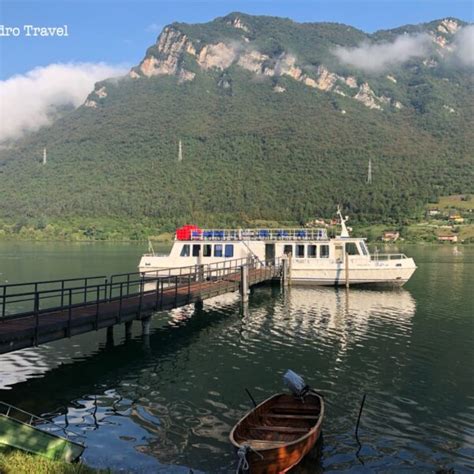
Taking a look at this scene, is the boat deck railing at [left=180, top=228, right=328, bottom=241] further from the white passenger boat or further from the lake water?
the lake water

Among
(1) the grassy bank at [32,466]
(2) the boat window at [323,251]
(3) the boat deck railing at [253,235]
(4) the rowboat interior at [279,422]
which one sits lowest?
(4) the rowboat interior at [279,422]

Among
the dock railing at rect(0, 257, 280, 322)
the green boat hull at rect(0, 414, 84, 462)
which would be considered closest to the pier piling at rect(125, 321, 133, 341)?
the dock railing at rect(0, 257, 280, 322)

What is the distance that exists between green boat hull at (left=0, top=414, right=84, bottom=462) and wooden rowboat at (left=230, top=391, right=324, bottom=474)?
3.60 meters

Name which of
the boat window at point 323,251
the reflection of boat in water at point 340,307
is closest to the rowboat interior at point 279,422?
the reflection of boat in water at point 340,307

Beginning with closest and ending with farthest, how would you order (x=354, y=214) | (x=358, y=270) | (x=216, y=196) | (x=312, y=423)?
(x=312, y=423)
(x=358, y=270)
(x=354, y=214)
(x=216, y=196)

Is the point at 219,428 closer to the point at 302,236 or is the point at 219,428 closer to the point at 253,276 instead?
the point at 253,276

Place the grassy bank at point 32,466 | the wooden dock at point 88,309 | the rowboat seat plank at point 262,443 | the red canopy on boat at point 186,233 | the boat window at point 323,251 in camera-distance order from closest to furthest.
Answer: the grassy bank at point 32,466 < the rowboat seat plank at point 262,443 < the wooden dock at point 88,309 < the boat window at point 323,251 < the red canopy on boat at point 186,233

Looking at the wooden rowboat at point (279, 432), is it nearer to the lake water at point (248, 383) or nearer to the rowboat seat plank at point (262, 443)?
the rowboat seat plank at point (262, 443)

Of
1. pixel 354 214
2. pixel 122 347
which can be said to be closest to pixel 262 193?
pixel 354 214

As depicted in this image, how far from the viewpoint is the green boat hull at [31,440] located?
1059cm

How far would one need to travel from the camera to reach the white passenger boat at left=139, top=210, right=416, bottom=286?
148 feet

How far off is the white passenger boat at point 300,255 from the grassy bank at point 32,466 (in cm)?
3333

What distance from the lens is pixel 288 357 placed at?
22094 mm

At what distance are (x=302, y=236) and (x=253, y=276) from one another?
904 cm
